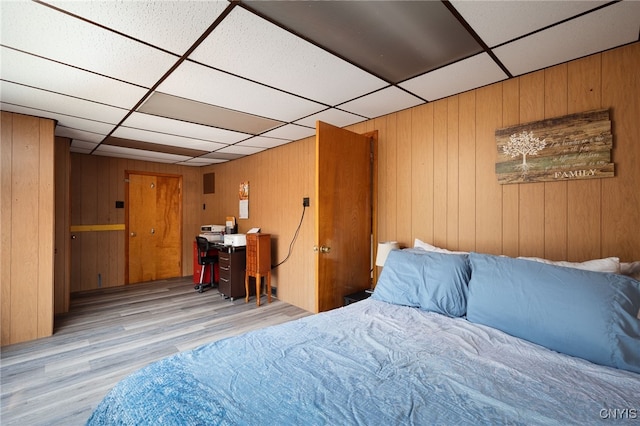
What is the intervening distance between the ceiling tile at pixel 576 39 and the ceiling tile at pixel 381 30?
30 cm

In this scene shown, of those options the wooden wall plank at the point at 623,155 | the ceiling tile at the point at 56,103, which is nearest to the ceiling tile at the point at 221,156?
the ceiling tile at the point at 56,103

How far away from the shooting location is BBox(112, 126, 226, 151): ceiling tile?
3.77 m

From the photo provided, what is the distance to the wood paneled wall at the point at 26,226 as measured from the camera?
9.89ft

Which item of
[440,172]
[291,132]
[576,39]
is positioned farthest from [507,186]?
[291,132]

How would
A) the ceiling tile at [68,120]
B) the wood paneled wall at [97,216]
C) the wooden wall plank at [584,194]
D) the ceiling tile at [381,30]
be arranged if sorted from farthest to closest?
the wood paneled wall at [97,216]
the ceiling tile at [68,120]
the wooden wall plank at [584,194]
the ceiling tile at [381,30]

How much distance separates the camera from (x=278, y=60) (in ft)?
6.53

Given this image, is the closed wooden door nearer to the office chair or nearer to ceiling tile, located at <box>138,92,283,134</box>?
the office chair

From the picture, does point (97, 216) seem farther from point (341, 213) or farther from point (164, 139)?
point (341, 213)

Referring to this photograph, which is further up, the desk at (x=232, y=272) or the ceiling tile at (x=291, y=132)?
the ceiling tile at (x=291, y=132)

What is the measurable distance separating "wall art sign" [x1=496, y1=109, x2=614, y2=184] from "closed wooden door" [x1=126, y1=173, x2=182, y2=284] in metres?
5.92

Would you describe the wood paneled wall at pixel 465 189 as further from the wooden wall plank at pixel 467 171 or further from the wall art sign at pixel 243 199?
the wall art sign at pixel 243 199

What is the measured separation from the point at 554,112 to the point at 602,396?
1.83 meters

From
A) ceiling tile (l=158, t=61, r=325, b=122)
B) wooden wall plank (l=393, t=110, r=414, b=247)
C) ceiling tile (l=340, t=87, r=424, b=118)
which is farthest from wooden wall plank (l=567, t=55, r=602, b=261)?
ceiling tile (l=158, t=61, r=325, b=122)

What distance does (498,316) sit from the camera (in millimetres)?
1742
